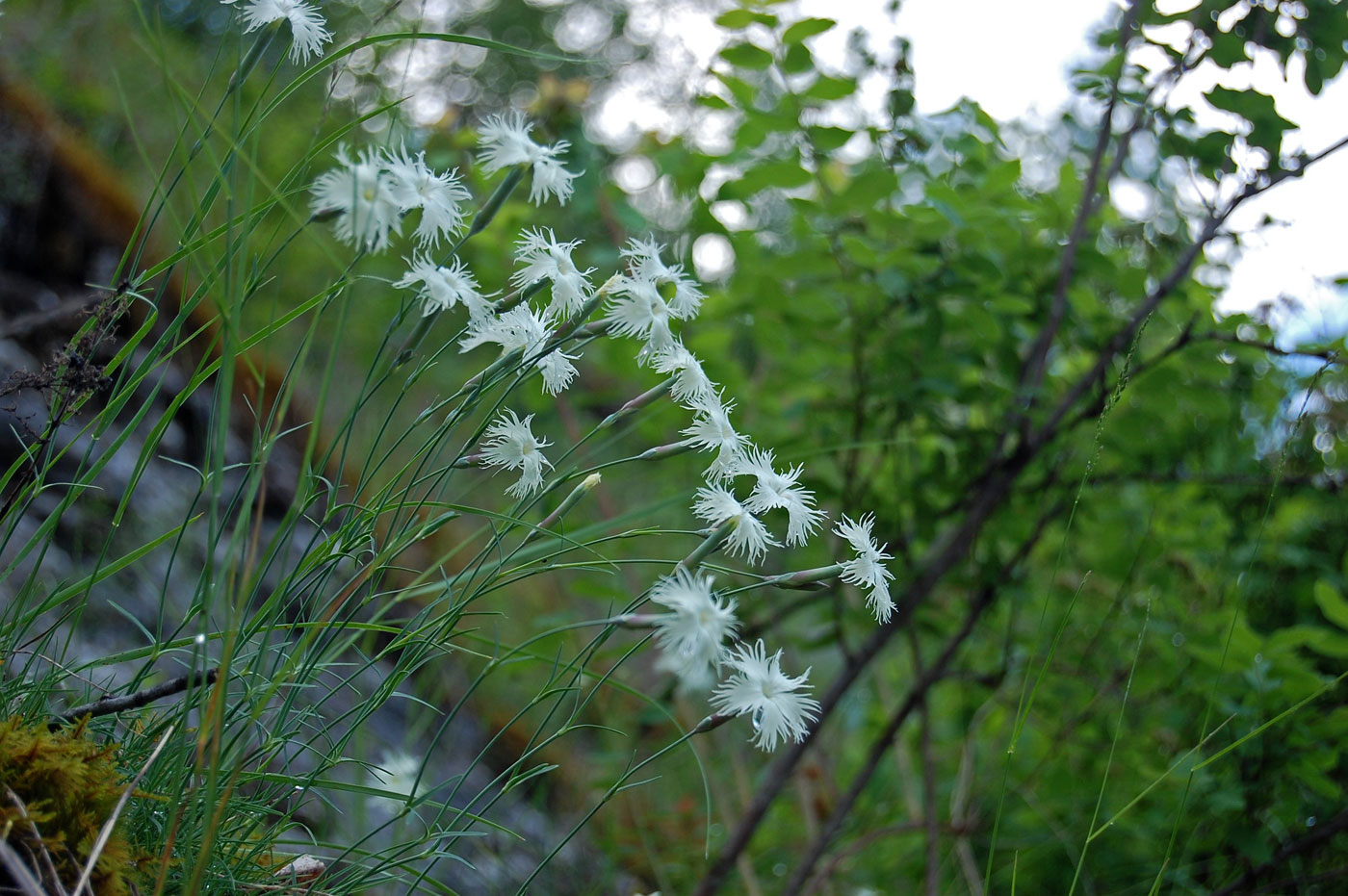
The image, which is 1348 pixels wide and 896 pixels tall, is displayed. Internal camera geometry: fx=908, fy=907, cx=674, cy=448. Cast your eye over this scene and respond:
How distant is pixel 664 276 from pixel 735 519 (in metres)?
0.23

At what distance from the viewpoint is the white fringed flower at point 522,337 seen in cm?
67

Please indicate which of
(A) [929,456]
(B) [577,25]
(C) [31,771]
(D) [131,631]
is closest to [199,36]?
(B) [577,25]

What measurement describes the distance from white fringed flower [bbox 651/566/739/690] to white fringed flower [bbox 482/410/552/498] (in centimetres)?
21

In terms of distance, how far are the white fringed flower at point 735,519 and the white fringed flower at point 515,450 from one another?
144 mm

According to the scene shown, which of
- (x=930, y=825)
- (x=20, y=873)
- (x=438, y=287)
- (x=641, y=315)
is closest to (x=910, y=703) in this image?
(x=930, y=825)

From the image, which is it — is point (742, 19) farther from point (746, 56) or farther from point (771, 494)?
point (771, 494)

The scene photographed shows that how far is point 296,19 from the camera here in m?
0.64

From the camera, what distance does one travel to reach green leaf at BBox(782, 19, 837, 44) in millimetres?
1248

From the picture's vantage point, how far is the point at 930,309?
1278 mm

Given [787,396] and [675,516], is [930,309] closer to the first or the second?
[787,396]

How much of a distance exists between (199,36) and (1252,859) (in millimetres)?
5566

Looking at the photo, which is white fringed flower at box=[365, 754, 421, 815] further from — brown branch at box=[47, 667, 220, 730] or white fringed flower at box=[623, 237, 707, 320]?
white fringed flower at box=[623, 237, 707, 320]

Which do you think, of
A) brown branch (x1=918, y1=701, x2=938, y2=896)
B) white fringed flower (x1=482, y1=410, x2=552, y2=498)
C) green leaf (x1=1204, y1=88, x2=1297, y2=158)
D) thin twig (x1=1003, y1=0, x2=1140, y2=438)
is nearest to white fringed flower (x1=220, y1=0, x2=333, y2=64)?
white fringed flower (x1=482, y1=410, x2=552, y2=498)

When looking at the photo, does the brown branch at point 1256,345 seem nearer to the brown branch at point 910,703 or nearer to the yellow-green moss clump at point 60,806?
the brown branch at point 910,703
